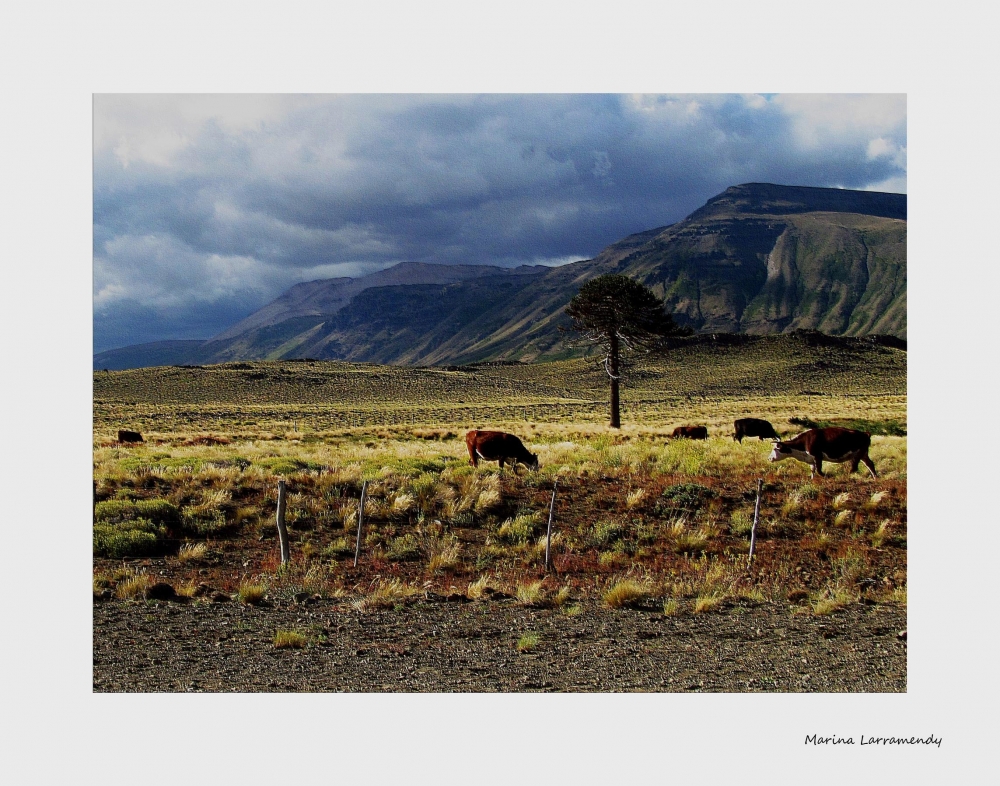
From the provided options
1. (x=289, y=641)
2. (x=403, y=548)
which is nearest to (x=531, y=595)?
(x=403, y=548)

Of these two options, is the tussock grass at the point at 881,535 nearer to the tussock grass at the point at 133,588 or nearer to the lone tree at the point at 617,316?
the tussock grass at the point at 133,588

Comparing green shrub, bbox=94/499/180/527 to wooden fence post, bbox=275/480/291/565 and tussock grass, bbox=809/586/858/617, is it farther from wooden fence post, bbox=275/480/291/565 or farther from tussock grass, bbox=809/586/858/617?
tussock grass, bbox=809/586/858/617

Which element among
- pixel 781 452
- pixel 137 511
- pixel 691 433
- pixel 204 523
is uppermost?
pixel 781 452

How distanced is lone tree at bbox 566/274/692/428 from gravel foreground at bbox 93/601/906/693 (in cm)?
2717

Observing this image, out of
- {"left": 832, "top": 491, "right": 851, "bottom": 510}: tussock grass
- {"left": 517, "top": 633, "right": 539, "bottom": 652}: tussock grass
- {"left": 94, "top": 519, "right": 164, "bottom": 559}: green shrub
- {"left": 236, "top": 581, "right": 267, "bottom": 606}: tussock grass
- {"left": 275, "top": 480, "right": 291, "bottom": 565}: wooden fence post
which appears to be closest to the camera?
{"left": 517, "top": 633, "right": 539, "bottom": 652}: tussock grass

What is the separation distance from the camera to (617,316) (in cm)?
3688

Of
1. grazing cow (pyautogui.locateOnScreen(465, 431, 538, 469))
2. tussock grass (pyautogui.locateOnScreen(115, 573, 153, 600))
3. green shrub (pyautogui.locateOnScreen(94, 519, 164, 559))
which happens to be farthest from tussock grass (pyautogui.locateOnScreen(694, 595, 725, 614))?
green shrub (pyautogui.locateOnScreen(94, 519, 164, 559))

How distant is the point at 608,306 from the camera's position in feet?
121

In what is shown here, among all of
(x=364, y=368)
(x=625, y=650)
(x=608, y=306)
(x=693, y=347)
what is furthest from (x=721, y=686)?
(x=693, y=347)

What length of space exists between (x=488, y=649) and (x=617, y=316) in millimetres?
29379

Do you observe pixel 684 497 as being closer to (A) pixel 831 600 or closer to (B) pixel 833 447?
(B) pixel 833 447

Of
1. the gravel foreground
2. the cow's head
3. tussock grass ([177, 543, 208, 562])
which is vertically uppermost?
the cow's head

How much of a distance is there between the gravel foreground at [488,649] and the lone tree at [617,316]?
27.2 m

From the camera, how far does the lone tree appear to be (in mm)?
36688
